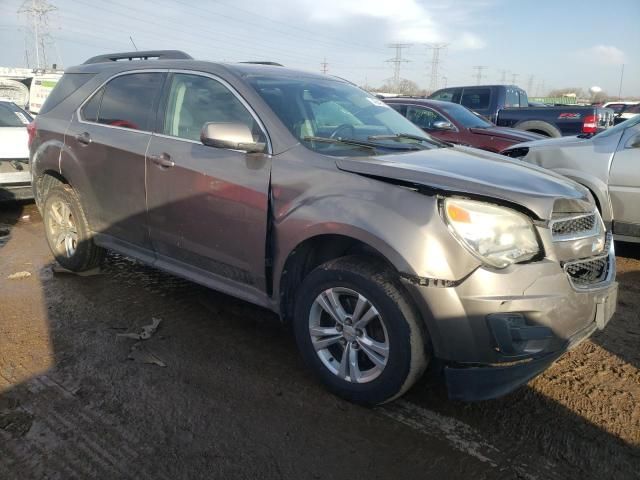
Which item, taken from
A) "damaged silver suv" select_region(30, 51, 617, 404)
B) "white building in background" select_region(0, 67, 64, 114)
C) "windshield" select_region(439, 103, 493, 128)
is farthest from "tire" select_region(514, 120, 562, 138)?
"white building in background" select_region(0, 67, 64, 114)

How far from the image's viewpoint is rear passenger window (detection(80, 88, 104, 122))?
4352 mm

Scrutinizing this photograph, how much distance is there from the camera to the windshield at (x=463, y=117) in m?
9.04

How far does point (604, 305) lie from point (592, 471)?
83cm

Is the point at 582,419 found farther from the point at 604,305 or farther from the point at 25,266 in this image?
the point at 25,266

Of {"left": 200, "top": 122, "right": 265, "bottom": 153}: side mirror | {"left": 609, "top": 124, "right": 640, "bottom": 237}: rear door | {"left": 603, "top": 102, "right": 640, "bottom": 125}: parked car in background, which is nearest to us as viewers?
{"left": 200, "top": 122, "right": 265, "bottom": 153}: side mirror

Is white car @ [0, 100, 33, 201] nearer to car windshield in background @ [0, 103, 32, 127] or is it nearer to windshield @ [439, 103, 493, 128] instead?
car windshield in background @ [0, 103, 32, 127]

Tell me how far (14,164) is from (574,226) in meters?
7.12

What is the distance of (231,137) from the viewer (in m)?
3.04

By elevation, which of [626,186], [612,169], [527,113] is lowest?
[626,186]

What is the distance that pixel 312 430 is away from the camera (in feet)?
8.68

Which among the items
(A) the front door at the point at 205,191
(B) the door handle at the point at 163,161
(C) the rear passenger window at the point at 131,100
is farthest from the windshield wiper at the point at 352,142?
(C) the rear passenger window at the point at 131,100

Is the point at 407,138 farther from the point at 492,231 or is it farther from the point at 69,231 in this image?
the point at 69,231

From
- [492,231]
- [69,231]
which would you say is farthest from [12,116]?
[492,231]

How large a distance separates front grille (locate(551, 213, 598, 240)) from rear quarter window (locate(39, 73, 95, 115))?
3932mm
